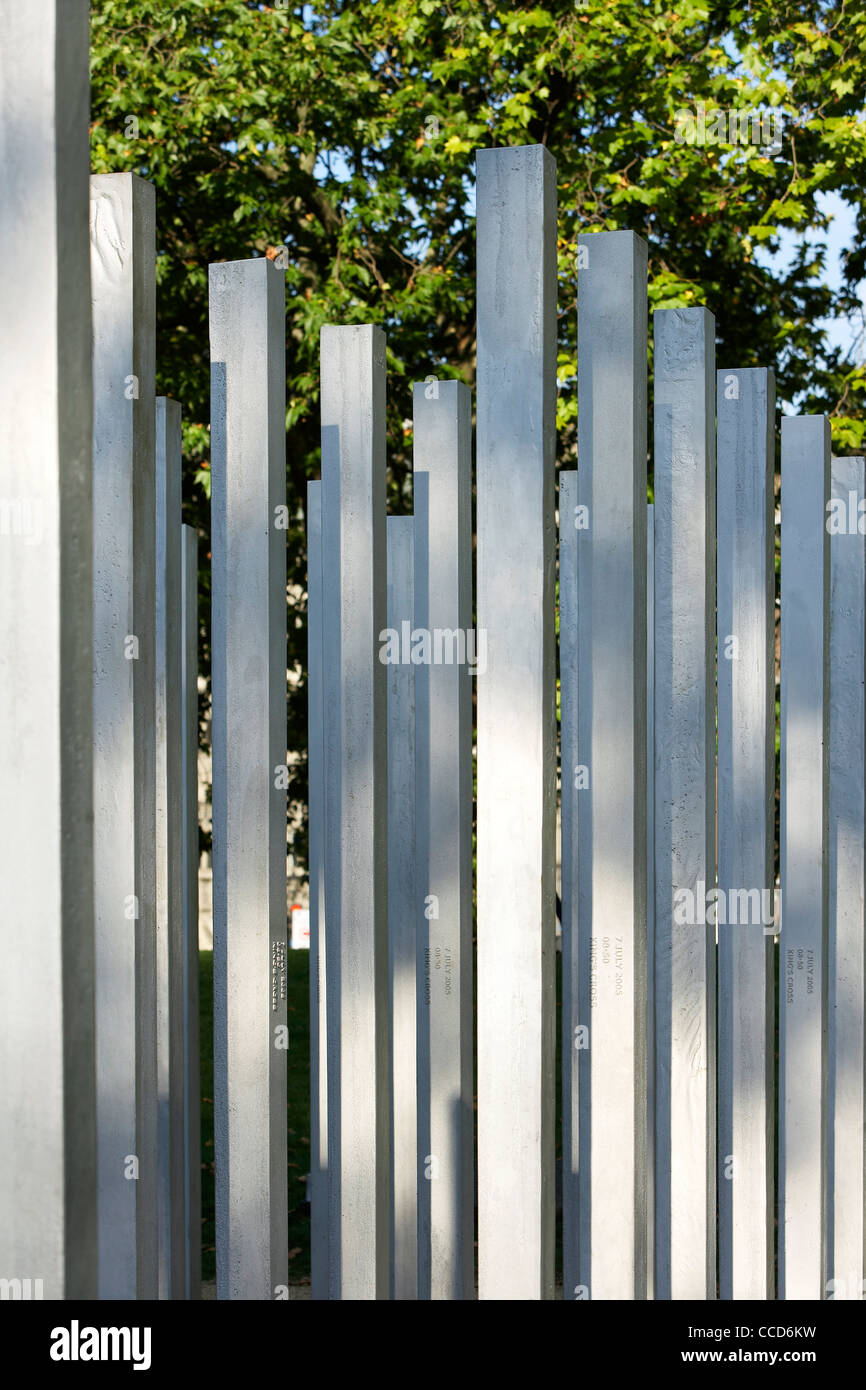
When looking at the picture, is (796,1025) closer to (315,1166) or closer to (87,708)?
(315,1166)

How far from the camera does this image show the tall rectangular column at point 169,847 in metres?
3.88

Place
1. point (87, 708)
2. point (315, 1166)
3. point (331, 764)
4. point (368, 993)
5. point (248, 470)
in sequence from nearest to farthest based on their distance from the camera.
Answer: point (87, 708) < point (248, 470) < point (368, 993) < point (331, 764) < point (315, 1166)

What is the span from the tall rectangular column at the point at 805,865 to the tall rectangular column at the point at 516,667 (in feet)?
5.98

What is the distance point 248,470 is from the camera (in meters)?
2.84

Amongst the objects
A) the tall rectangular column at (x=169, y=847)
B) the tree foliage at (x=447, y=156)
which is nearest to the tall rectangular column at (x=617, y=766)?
the tall rectangular column at (x=169, y=847)

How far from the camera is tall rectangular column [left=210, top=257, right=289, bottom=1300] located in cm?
284

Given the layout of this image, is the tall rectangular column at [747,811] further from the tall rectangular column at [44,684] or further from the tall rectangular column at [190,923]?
the tall rectangular column at [44,684]

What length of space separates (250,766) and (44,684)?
1.42 m

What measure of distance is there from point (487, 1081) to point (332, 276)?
9.61m

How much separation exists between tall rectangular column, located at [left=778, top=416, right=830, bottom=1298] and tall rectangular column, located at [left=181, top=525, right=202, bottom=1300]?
1.86 meters

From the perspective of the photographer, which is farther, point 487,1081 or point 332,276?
point 332,276

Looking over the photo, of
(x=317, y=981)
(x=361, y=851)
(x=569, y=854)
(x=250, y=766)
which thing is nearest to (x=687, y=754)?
(x=361, y=851)
